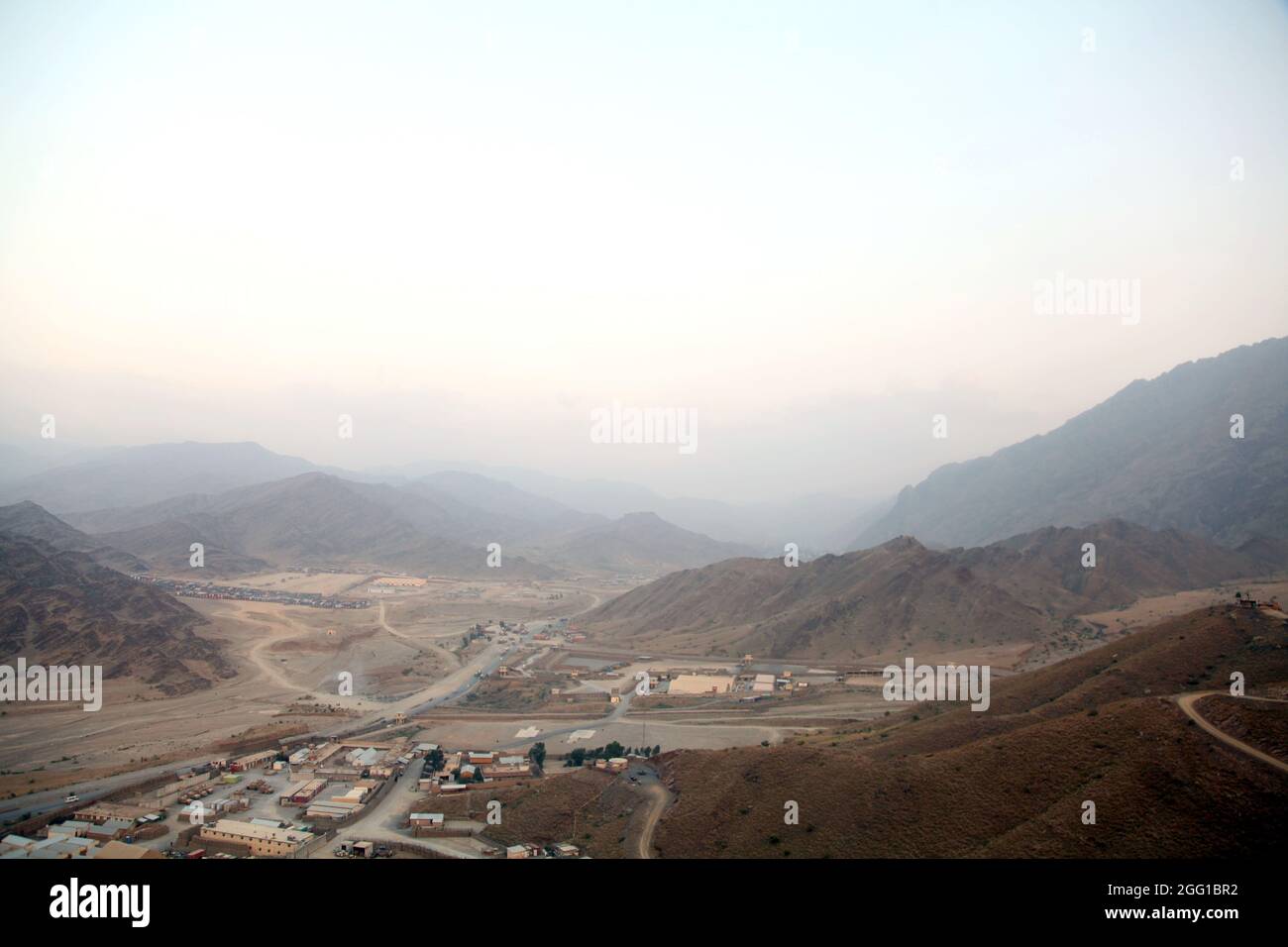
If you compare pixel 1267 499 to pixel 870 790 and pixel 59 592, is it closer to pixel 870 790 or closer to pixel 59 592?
pixel 870 790

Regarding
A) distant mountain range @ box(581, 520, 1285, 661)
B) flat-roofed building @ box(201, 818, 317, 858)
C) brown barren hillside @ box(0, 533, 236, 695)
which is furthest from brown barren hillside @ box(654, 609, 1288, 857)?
brown barren hillside @ box(0, 533, 236, 695)

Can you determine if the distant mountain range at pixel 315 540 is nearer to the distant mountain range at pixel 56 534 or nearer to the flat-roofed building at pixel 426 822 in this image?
→ the distant mountain range at pixel 56 534

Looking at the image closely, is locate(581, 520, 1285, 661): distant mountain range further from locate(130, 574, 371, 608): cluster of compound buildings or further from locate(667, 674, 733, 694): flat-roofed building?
locate(130, 574, 371, 608): cluster of compound buildings
